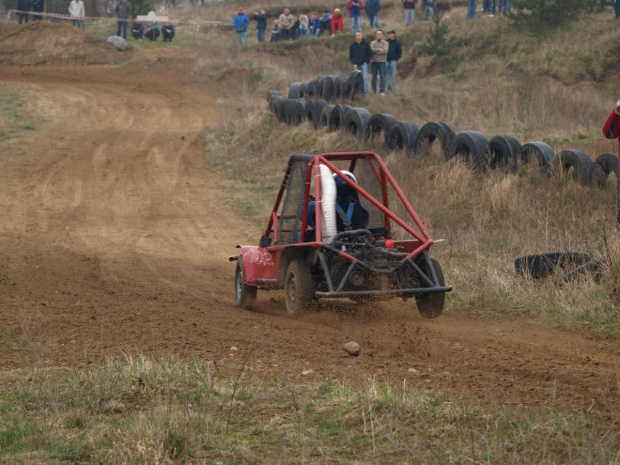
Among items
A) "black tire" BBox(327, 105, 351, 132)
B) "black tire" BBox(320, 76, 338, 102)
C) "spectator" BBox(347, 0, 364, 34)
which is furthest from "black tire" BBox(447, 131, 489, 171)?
"spectator" BBox(347, 0, 364, 34)

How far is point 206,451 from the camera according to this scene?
4.14 meters

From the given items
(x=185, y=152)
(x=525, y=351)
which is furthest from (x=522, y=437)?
(x=185, y=152)

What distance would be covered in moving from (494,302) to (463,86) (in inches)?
832

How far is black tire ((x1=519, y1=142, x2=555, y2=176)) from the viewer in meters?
12.7

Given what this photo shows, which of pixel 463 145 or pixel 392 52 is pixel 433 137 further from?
pixel 392 52

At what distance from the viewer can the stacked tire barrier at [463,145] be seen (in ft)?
40.0

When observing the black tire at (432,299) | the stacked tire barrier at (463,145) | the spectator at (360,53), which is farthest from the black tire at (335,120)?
the black tire at (432,299)

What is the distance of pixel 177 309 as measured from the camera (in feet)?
25.9

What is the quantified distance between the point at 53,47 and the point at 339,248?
109ft

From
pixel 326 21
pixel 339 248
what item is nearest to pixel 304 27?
pixel 326 21

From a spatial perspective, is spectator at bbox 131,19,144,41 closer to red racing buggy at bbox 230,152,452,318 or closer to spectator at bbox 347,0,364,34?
spectator at bbox 347,0,364,34

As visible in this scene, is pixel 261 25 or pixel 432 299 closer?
pixel 432 299

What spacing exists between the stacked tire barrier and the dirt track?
9.97 feet

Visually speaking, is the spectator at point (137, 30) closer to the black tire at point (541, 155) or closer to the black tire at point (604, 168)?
the black tire at point (541, 155)
